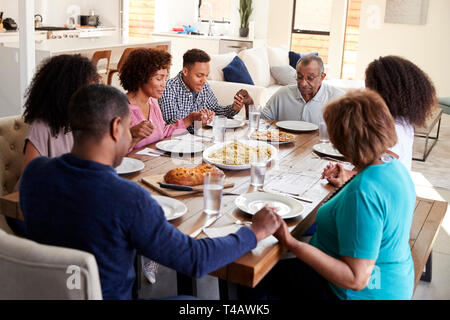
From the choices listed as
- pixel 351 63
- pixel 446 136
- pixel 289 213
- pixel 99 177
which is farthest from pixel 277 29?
pixel 99 177

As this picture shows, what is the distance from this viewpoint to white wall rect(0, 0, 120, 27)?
721 centimetres

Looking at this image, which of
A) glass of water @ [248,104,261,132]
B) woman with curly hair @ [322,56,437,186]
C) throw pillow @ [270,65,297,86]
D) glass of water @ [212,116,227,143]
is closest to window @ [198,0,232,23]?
throw pillow @ [270,65,297,86]

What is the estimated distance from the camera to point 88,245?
1.17 metres

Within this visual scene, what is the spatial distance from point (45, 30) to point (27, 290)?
20.9 feet

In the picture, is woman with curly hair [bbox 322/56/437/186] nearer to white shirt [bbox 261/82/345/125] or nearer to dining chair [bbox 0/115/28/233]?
white shirt [bbox 261/82/345/125]

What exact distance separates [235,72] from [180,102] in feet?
6.91

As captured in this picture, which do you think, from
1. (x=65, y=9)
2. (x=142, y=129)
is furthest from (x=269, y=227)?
(x=65, y=9)

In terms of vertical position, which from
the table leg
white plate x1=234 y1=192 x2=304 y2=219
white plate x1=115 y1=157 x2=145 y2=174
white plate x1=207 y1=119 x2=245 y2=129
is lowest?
the table leg

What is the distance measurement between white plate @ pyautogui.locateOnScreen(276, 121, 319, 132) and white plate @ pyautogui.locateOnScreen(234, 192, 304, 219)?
1.15 meters

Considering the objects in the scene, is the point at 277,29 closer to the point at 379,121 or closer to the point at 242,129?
the point at 242,129

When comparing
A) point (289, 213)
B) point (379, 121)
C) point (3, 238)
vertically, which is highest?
point (379, 121)

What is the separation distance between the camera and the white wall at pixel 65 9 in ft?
23.7

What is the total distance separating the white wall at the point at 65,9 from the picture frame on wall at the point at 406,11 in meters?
4.36
